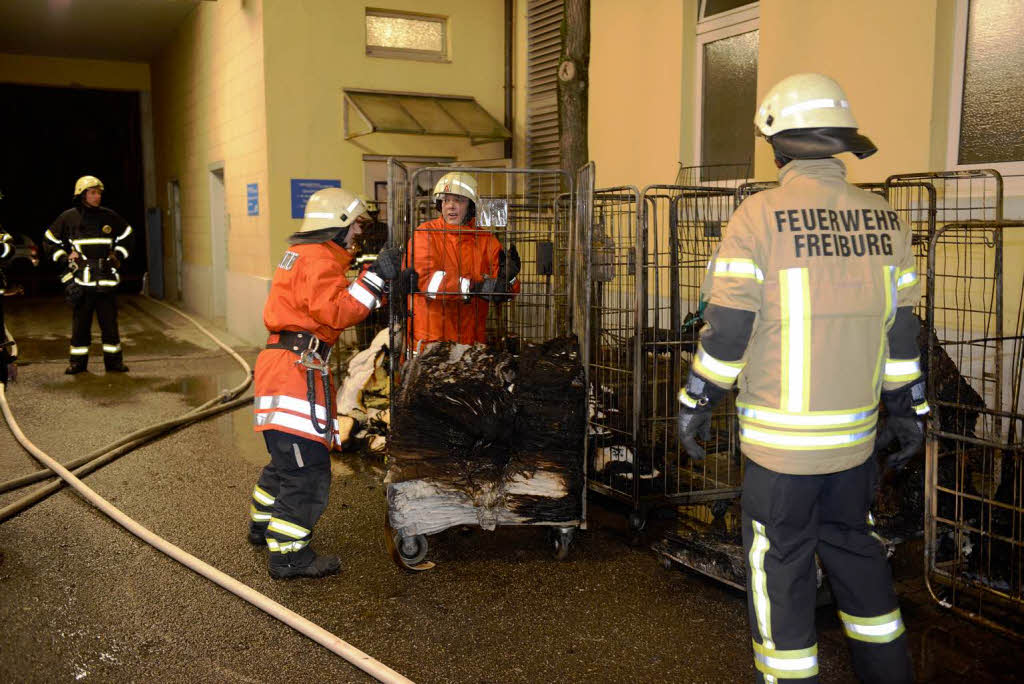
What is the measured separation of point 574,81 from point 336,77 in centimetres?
549

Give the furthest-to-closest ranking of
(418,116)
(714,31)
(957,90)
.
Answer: (418,116) → (714,31) → (957,90)

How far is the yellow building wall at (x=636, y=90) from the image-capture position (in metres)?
8.82

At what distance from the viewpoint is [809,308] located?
2781 mm

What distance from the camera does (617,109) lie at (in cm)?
962

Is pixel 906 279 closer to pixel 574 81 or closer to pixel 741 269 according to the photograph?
pixel 741 269

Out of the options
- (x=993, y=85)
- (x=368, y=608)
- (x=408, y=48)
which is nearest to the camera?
(x=368, y=608)

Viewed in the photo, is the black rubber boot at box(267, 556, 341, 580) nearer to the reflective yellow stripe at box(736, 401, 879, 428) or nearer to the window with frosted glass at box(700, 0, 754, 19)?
the reflective yellow stripe at box(736, 401, 879, 428)

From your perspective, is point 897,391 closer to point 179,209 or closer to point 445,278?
point 445,278

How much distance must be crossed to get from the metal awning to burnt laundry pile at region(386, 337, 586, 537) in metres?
7.10

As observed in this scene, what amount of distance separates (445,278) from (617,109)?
5.41 meters

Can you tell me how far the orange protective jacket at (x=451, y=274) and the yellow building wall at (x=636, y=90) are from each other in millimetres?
4068

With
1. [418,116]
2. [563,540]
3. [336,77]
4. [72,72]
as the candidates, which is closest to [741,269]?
[563,540]

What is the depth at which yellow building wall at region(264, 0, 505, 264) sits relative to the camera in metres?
11.2

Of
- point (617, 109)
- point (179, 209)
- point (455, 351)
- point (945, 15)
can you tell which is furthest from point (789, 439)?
point (179, 209)
